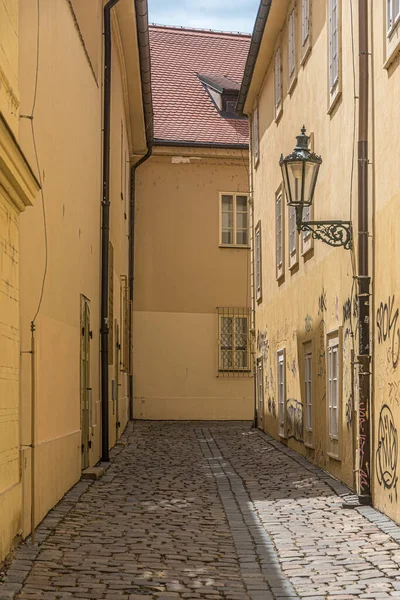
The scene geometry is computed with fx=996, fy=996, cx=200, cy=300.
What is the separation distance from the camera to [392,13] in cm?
959

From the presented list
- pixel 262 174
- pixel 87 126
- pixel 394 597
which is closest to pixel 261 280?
pixel 262 174

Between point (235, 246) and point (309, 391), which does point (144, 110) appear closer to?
point (235, 246)

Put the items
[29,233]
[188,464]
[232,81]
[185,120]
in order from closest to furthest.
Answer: [29,233] < [188,464] < [185,120] < [232,81]

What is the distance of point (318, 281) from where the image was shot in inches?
548

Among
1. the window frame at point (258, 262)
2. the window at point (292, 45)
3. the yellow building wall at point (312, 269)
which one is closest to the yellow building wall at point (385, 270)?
the yellow building wall at point (312, 269)

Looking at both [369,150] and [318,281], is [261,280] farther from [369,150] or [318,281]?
[369,150]

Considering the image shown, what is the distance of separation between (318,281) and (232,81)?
1812 centimetres

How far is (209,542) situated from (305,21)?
32.3ft

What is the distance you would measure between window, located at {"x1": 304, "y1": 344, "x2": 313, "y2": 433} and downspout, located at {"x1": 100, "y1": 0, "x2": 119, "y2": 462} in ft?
10.0

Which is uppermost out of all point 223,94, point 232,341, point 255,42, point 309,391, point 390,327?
point 223,94

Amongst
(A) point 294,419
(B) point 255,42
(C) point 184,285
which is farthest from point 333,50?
(C) point 184,285

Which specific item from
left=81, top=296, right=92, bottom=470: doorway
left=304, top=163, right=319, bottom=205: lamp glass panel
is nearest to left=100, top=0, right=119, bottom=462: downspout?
left=81, top=296, right=92, bottom=470: doorway

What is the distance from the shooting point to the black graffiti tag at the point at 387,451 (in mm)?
9164

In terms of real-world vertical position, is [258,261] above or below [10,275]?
above
